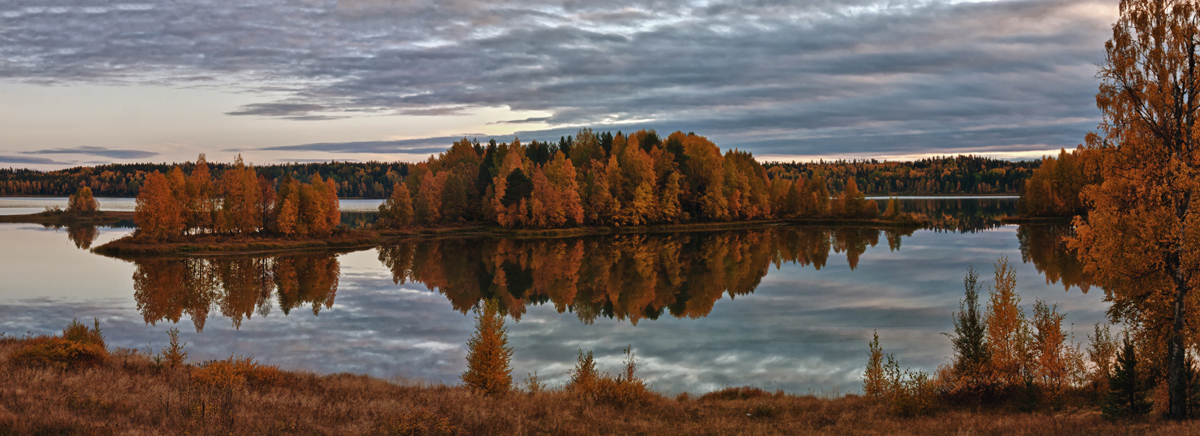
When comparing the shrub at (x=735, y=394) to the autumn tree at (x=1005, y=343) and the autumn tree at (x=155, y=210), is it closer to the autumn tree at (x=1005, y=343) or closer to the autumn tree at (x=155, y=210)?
the autumn tree at (x=1005, y=343)

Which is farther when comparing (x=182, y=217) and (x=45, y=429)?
(x=182, y=217)

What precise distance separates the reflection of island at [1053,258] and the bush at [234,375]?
3622 cm

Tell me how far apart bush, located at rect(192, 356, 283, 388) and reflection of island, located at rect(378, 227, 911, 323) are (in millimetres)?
17811

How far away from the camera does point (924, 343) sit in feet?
92.6

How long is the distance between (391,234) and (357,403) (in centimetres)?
7584

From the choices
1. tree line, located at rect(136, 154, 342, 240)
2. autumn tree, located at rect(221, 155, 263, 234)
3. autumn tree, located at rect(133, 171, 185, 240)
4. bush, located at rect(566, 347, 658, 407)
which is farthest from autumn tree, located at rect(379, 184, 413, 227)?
bush, located at rect(566, 347, 658, 407)

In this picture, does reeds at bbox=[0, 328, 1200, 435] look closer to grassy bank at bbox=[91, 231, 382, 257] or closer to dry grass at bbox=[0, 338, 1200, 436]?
dry grass at bbox=[0, 338, 1200, 436]

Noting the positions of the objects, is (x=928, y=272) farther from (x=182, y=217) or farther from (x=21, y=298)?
(x=182, y=217)

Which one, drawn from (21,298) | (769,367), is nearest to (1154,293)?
(769,367)

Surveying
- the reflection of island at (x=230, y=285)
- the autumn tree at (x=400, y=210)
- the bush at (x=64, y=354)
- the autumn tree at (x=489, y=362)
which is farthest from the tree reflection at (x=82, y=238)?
the autumn tree at (x=489, y=362)

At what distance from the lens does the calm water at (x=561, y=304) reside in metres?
26.8

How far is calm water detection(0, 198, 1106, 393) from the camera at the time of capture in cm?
2675

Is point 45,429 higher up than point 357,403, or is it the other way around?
point 45,429

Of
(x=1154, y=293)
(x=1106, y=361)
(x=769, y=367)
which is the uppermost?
(x=1154, y=293)
